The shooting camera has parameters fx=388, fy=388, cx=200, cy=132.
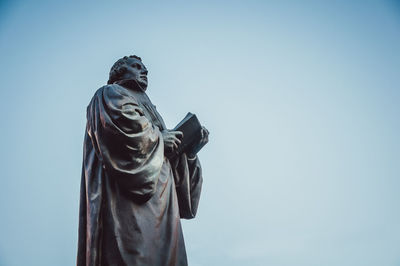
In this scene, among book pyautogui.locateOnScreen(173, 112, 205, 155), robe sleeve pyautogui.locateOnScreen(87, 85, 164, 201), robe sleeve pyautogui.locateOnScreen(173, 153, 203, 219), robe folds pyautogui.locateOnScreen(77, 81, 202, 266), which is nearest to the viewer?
robe folds pyautogui.locateOnScreen(77, 81, 202, 266)

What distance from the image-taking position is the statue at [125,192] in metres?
3.59

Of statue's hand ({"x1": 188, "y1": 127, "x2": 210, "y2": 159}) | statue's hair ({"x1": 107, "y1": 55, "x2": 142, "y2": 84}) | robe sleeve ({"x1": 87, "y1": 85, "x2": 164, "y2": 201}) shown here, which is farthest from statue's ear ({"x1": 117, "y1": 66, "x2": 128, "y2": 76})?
statue's hand ({"x1": 188, "y1": 127, "x2": 210, "y2": 159})

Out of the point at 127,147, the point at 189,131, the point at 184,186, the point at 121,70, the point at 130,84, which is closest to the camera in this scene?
the point at 127,147

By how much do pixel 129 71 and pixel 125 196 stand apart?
6.10ft

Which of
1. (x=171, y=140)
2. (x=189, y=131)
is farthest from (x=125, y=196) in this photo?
(x=189, y=131)

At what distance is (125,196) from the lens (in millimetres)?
3791

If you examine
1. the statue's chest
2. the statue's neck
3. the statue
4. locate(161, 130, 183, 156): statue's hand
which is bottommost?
the statue

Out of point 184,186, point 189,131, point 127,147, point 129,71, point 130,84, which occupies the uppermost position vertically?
point 129,71

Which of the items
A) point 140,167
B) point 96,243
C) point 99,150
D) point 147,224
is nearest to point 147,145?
point 140,167

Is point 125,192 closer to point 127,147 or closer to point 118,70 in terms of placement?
point 127,147

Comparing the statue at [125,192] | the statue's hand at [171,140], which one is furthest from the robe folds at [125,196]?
the statue's hand at [171,140]

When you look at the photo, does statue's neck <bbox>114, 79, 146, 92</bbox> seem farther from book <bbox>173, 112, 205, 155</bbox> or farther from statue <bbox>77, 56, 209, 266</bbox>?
book <bbox>173, 112, 205, 155</bbox>

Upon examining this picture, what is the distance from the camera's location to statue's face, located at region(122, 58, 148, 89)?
16.3 feet

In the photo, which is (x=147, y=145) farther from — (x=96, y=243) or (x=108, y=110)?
(x=96, y=243)
